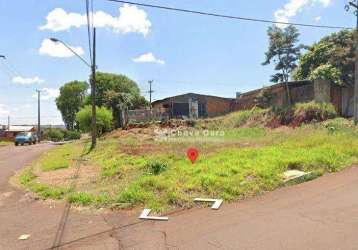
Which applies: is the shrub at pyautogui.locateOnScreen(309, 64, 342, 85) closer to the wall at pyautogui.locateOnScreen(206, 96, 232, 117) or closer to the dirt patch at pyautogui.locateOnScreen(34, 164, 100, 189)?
the wall at pyautogui.locateOnScreen(206, 96, 232, 117)

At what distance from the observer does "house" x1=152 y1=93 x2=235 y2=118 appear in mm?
46531

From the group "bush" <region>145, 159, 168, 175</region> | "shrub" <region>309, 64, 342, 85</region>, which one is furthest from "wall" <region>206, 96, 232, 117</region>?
"bush" <region>145, 159, 168, 175</region>

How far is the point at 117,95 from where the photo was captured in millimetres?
53281

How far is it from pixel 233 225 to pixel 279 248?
1212mm

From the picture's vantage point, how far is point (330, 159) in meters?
11.0

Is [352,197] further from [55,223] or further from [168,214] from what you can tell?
[55,223]

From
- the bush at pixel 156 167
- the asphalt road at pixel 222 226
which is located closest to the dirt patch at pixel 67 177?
the bush at pixel 156 167

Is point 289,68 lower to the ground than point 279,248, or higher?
higher

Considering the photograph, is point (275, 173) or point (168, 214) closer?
point (168, 214)

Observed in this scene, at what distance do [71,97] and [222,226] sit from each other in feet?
284

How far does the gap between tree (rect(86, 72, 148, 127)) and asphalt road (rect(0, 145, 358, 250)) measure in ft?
132

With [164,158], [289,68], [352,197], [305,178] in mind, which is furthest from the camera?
[289,68]

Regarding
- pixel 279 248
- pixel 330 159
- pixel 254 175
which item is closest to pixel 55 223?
pixel 279 248

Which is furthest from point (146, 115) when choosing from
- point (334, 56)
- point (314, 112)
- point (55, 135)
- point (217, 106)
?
point (55, 135)
